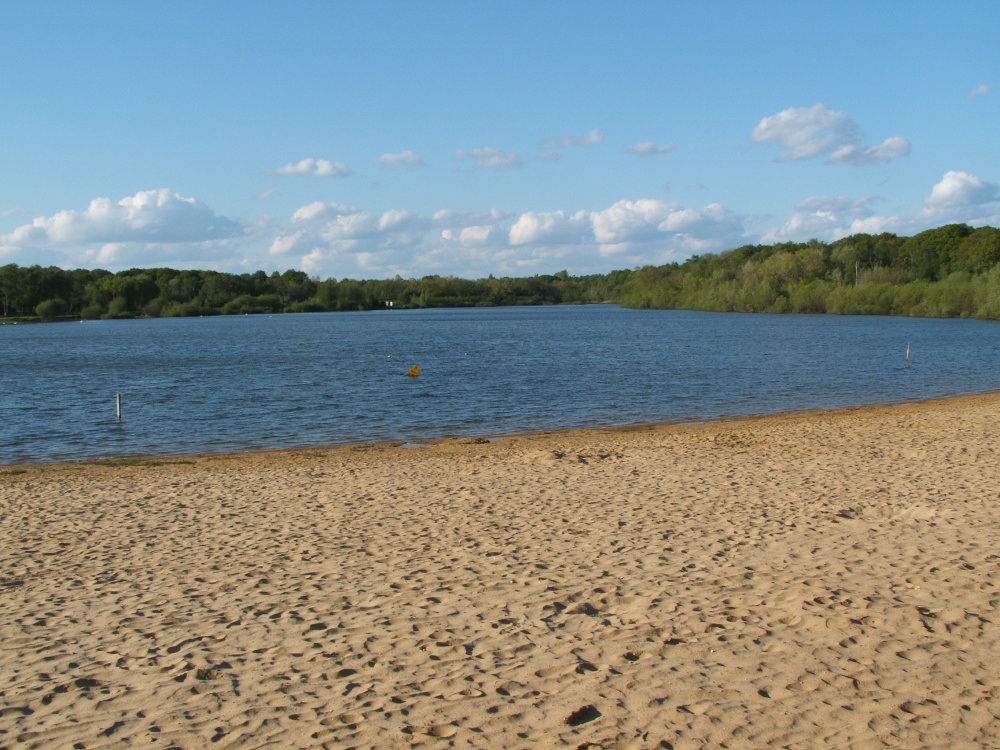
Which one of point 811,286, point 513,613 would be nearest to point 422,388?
point 513,613

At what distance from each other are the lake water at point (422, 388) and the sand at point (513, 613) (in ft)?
33.6

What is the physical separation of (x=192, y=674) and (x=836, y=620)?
5.39 metres

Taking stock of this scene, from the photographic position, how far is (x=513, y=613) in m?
8.11

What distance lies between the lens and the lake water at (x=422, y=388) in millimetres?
26062

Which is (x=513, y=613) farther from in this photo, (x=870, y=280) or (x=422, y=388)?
(x=870, y=280)

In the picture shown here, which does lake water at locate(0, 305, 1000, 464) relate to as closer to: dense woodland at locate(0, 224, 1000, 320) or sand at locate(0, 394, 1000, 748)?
sand at locate(0, 394, 1000, 748)

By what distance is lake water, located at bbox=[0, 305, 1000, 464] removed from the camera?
26.1 meters

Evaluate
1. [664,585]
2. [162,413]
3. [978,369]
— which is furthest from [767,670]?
[978,369]

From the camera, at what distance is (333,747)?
221 inches

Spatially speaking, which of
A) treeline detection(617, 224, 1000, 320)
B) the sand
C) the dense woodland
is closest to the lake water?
the sand

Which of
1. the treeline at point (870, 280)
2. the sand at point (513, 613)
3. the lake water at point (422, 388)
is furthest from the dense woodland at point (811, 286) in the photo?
the sand at point (513, 613)

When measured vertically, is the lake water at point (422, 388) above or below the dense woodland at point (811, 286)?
below

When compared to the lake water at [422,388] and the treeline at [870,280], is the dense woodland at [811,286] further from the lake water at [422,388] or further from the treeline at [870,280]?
the lake water at [422,388]

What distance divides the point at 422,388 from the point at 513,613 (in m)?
29.9
